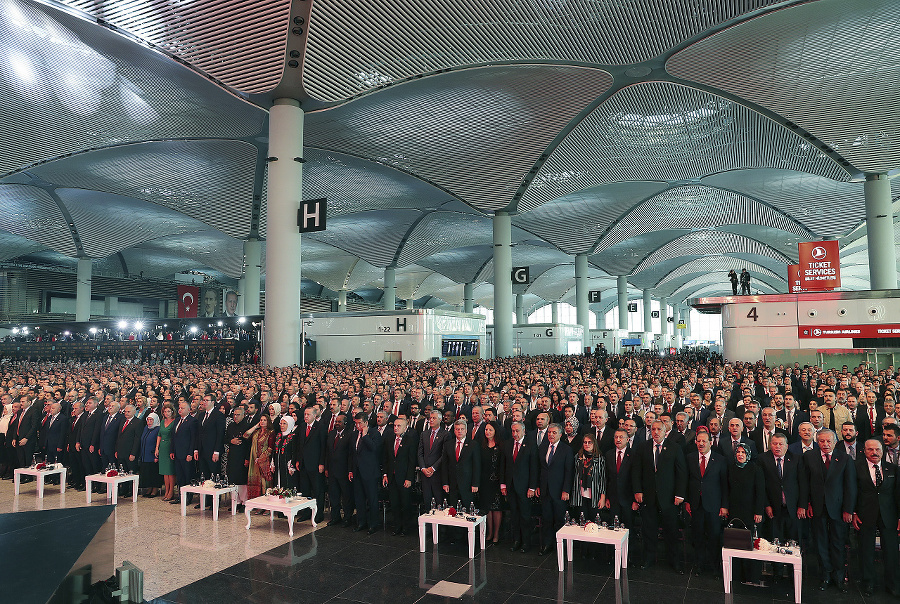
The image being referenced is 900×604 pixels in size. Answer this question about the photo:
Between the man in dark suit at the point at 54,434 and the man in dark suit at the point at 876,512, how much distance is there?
11.7 meters

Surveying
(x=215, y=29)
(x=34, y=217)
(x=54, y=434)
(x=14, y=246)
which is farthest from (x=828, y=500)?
(x=14, y=246)

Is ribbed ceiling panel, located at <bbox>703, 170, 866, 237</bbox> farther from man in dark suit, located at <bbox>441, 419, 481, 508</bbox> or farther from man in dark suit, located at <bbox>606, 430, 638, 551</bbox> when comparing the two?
man in dark suit, located at <bbox>441, 419, 481, 508</bbox>

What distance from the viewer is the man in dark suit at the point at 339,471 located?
7.92 meters

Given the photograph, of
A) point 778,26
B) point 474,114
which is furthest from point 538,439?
point 474,114

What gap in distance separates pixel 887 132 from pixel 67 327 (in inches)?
1699

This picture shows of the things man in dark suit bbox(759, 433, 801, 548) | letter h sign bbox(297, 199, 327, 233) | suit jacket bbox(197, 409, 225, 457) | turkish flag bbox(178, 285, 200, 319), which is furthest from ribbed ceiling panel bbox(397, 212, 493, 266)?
man in dark suit bbox(759, 433, 801, 548)

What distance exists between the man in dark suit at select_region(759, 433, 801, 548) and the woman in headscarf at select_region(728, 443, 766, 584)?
0.44 ft

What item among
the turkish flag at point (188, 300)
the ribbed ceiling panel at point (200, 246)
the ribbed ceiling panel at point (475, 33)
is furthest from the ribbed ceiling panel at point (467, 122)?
the ribbed ceiling panel at point (200, 246)

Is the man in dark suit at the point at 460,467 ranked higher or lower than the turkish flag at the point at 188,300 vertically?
lower

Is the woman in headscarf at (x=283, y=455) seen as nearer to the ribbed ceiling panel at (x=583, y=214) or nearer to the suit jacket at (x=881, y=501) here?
the suit jacket at (x=881, y=501)

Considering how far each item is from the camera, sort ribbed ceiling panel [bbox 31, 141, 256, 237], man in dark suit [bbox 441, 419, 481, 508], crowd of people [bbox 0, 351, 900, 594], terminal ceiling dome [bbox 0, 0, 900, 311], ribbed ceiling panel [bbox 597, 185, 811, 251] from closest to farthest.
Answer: crowd of people [bbox 0, 351, 900, 594] → man in dark suit [bbox 441, 419, 481, 508] → terminal ceiling dome [bbox 0, 0, 900, 311] → ribbed ceiling panel [bbox 31, 141, 256, 237] → ribbed ceiling panel [bbox 597, 185, 811, 251]

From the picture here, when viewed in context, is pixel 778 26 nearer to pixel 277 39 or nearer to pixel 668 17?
pixel 668 17

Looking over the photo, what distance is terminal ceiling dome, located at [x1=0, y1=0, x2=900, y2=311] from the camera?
1762cm

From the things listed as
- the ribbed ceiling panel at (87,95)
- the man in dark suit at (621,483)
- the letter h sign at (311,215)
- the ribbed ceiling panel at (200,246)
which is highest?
the ribbed ceiling panel at (87,95)
